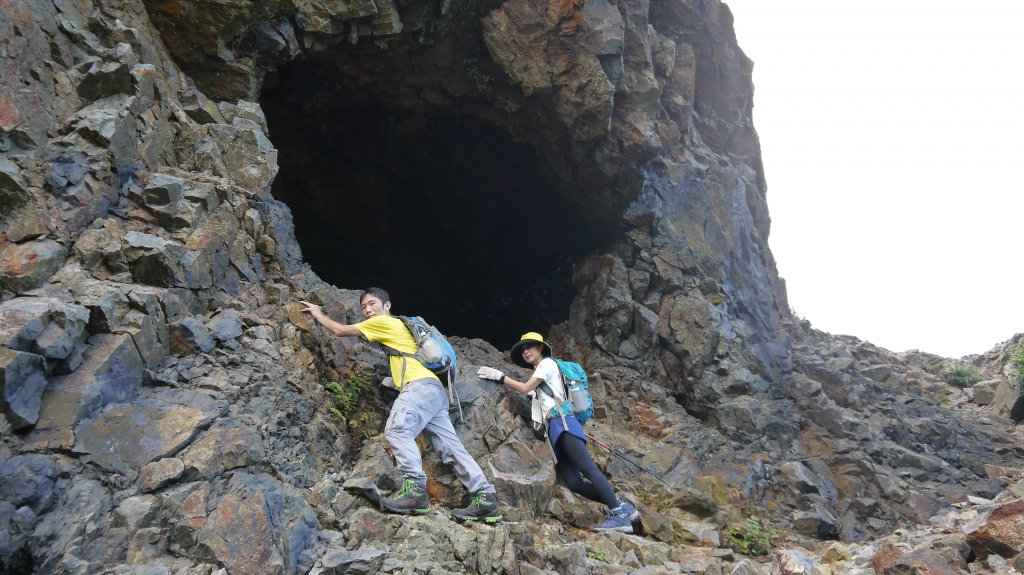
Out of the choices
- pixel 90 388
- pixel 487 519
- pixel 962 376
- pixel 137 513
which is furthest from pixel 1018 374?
pixel 90 388

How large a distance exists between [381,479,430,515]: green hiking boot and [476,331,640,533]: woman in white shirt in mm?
2169

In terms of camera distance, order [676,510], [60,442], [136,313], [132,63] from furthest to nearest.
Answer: [676,510] < [132,63] < [136,313] < [60,442]

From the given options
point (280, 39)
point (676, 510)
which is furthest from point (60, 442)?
point (676, 510)

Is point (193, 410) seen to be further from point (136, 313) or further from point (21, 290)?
point (21, 290)

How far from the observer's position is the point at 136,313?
482cm

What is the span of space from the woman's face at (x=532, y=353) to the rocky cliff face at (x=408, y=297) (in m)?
0.66

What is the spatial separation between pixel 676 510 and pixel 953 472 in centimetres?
656

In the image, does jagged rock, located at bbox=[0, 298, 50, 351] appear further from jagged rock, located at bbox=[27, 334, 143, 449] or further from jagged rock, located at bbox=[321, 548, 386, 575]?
jagged rock, located at bbox=[321, 548, 386, 575]

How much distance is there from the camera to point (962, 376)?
14977 mm

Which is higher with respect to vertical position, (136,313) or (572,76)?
(572,76)

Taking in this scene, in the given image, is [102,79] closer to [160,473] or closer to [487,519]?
[160,473]

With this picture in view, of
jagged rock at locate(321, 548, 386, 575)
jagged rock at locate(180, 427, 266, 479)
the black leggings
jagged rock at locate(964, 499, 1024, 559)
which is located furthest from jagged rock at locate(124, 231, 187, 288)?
jagged rock at locate(964, 499, 1024, 559)

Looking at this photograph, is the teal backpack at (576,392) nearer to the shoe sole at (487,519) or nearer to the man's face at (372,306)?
the shoe sole at (487,519)

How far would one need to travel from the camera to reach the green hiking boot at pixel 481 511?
5.23 m
